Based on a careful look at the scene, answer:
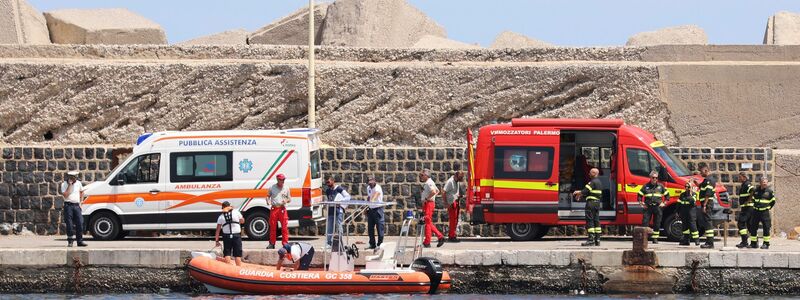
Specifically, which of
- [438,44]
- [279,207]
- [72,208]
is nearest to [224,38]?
[438,44]

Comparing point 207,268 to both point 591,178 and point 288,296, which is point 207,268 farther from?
point 591,178

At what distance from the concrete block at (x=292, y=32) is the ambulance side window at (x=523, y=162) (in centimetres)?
1044

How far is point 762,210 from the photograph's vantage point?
25.1 meters

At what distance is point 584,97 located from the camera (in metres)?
30.5

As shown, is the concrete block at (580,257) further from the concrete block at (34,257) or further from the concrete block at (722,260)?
the concrete block at (34,257)

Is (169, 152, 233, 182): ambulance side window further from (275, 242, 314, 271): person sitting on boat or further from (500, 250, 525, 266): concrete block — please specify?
(500, 250, 525, 266): concrete block

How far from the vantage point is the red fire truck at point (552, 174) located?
26.4 m

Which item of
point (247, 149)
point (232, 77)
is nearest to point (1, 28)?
point (232, 77)

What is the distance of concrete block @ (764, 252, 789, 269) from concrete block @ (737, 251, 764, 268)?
0.07 m

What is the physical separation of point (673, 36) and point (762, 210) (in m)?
10.5

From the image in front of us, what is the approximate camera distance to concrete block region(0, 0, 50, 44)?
1362 inches

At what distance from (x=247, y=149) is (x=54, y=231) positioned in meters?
4.66

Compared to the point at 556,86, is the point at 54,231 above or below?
below

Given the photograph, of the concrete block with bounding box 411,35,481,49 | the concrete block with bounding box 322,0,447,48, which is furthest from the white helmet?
the concrete block with bounding box 322,0,447,48
